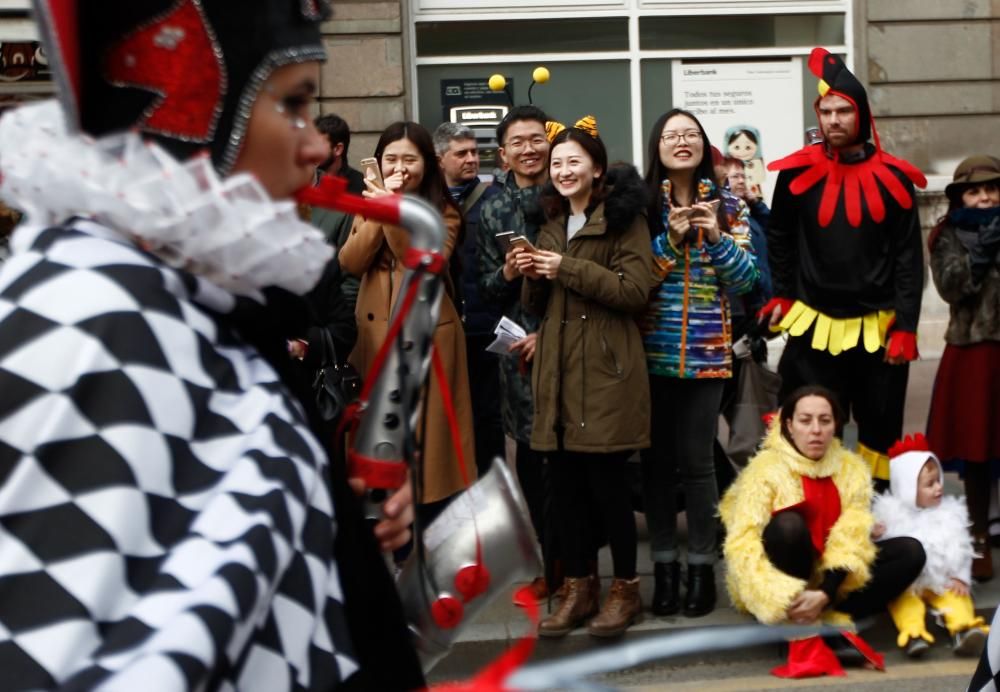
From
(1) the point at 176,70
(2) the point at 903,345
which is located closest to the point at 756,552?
(2) the point at 903,345

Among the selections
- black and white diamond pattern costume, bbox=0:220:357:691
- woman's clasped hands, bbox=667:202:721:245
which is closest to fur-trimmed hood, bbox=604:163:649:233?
woman's clasped hands, bbox=667:202:721:245

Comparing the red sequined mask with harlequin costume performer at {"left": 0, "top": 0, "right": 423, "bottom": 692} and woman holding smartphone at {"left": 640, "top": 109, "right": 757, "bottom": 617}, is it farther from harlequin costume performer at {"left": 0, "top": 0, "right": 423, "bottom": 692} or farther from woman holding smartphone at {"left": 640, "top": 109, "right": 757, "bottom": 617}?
woman holding smartphone at {"left": 640, "top": 109, "right": 757, "bottom": 617}

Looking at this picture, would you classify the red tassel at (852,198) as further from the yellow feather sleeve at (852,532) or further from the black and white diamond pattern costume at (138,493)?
the black and white diamond pattern costume at (138,493)

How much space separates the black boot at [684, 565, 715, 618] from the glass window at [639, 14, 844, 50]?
7367 mm

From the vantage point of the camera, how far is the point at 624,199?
5.67 meters

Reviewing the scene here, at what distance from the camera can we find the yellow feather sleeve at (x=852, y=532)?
5520 mm

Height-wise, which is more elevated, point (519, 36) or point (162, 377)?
point (519, 36)

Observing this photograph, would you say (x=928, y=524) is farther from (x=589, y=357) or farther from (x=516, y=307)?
(x=516, y=307)

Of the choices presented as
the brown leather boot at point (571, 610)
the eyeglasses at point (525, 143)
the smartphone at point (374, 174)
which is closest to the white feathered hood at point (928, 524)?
the brown leather boot at point (571, 610)

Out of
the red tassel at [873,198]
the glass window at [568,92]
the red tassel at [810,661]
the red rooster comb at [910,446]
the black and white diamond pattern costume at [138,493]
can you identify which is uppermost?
the glass window at [568,92]

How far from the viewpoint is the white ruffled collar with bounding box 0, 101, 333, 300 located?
62.2 inches

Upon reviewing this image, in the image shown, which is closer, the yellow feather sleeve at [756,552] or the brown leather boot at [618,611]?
the yellow feather sleeve at [756,552]

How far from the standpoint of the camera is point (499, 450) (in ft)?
21.7

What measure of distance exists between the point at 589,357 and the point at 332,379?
0.97 meters
